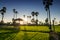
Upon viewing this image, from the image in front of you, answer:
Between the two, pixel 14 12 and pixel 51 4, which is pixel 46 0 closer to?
pixel 51 4

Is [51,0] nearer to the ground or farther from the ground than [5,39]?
farther from the ground

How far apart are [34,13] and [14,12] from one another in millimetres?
23729

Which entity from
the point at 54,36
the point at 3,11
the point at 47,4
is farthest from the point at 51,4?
the point at 3,11

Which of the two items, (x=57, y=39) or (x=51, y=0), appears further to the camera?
(x=51, y=0)

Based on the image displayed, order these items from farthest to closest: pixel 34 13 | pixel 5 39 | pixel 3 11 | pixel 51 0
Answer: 1. pixel 34 13
2. pixel 3 11
3. pixel 51 0
4. pixel 5 39

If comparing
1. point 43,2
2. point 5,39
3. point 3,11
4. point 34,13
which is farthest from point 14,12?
point 5,39

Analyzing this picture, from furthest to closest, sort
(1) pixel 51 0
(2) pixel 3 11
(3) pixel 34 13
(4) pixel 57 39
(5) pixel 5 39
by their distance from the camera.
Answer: (3) pixel 34 13 → (2) pixel 3 11 → (1) pixel 51 0 → (5) pixel 5 39 → (4) pixel 57 39

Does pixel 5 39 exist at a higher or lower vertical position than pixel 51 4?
lower

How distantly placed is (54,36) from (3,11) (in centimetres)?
8568

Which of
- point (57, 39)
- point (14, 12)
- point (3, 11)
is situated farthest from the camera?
point (14, 12)

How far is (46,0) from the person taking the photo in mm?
53500

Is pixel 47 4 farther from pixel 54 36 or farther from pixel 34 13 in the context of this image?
pixel 34 13

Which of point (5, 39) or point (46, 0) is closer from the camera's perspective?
point (5, 39)

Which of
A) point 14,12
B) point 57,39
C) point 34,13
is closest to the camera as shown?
point 57,39
